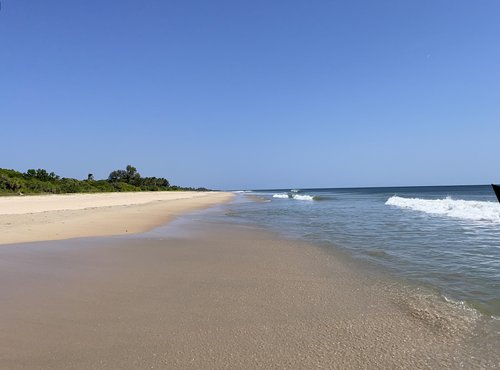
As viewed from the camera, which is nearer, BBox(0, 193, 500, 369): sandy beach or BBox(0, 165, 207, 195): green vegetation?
BBox(0, 193, 500, 369): sandy beach

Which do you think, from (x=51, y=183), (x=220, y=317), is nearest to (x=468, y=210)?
(x=220, y=317)

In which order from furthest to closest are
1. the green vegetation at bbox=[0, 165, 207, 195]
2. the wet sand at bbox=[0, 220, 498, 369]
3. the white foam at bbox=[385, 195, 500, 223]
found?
the green vegetation at bbox=[0, 165, 207, 195] → the white foam at bbox=[385, 195, 500, 223] → the wet sand at bbox=[0, 220, 498, 369]

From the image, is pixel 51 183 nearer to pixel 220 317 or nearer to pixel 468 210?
pixel 468 210

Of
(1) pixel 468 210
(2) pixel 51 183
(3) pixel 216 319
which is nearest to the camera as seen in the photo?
(3) pixel 216 319

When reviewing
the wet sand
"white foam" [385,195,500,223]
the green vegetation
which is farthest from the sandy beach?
the green vegetation

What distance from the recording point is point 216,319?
4.12 metres

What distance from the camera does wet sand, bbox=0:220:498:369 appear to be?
10.6 feet

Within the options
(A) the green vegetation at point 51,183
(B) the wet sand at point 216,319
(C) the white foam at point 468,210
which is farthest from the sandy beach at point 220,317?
(A) the green vegetation at point 51,183

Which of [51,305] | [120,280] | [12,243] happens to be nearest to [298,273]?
[120,280]

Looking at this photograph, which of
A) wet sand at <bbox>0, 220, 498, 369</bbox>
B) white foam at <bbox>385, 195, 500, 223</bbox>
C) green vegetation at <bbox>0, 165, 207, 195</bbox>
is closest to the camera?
wet sand at <bbox>0, 220, 498, 369</bbox>

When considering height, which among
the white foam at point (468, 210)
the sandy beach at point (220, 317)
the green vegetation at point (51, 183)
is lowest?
the sandy beach at point (220, 317)

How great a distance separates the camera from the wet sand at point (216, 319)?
322cm

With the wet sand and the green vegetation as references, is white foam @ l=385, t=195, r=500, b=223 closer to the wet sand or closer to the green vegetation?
the wet sand

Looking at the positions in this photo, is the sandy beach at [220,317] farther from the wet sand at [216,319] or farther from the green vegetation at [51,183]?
the green vegetation at [51,183]
